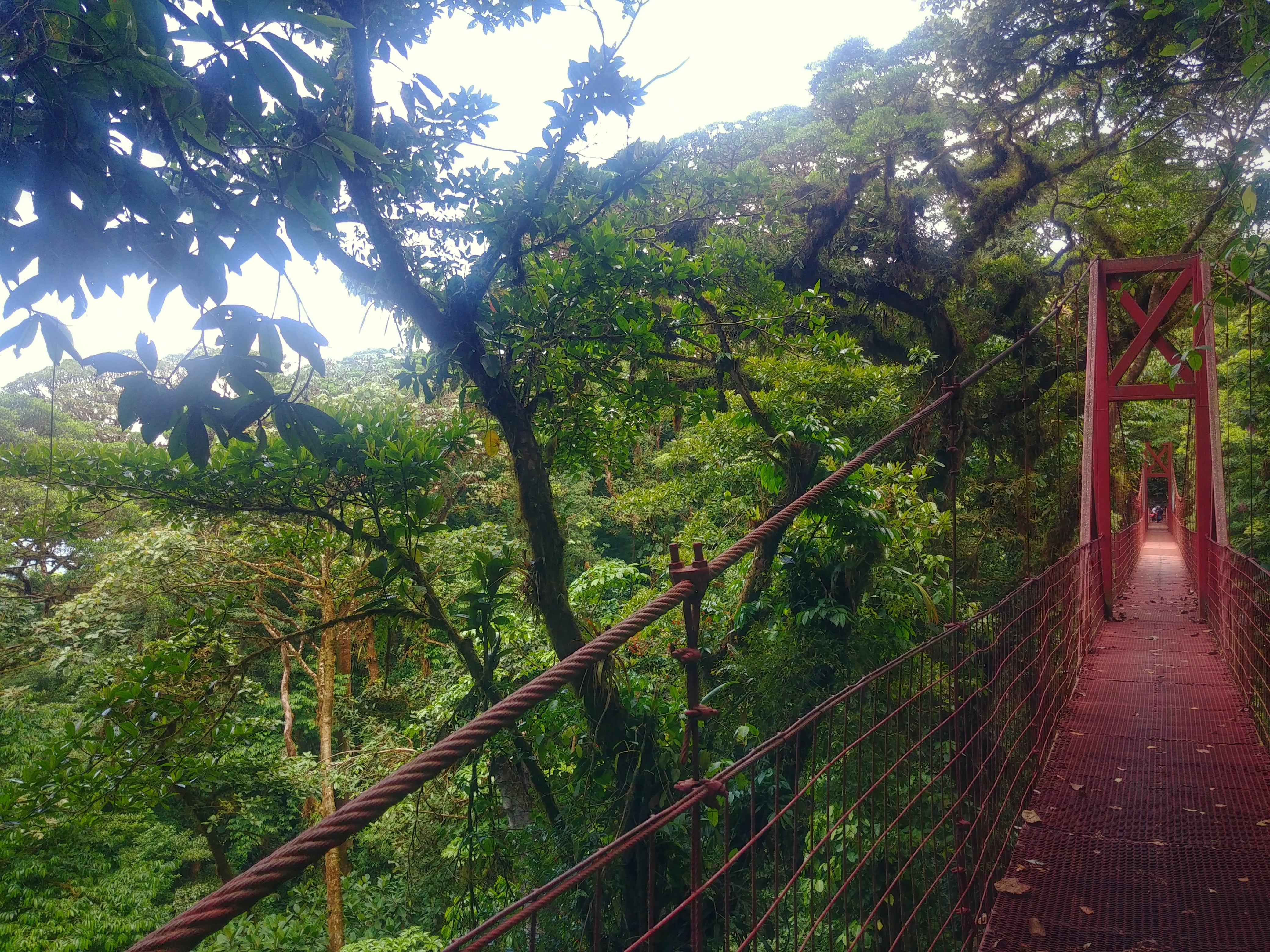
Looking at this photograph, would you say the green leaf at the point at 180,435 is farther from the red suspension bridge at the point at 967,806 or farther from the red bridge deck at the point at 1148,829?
the red bridge deck at the point at 1148,829

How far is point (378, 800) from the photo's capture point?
1.97ft

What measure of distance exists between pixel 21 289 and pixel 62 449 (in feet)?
7.92

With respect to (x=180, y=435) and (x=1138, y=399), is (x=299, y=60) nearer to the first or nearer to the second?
(x=180, y=435)

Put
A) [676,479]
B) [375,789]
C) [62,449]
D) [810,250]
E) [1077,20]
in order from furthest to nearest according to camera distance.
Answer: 1. [810,250]
2. [676,479]
3. [1077,20]
4. [62,449]
5. [375,789]

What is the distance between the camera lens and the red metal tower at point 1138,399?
4.38 metres

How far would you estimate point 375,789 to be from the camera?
60 cm

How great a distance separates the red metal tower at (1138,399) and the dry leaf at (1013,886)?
3.21 meters

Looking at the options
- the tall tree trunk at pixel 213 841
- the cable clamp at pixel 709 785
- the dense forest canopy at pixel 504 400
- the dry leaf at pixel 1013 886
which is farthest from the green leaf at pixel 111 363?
the tall tree trunk at pixel 213 841

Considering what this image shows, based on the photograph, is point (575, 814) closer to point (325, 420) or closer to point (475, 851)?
point (475, 851)

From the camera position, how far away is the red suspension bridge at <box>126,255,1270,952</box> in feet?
2.81

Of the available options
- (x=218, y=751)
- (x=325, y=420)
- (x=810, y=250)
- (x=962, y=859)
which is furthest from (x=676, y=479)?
(x=325, y=420)

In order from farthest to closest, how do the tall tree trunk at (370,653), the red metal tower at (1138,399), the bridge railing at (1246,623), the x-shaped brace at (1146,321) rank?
1. the tall tree trunk at (370,653)
2. the x-shaped brace at (1146,321)
3. the red metal tower at (1138,399)
4. the bridge railing at (1246,623)

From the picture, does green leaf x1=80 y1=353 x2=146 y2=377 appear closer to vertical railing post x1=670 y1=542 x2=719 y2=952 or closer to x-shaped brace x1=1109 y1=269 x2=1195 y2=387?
vertical railing post x1=670 y1=542 x2=719 y2=952

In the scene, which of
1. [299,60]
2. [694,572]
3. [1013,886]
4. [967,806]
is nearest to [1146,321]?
[967,806]
